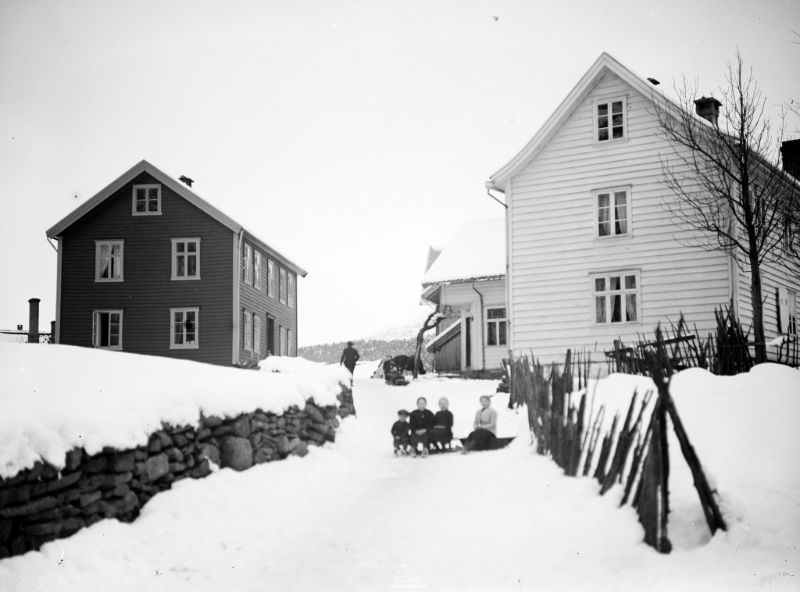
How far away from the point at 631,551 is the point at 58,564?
188 inches

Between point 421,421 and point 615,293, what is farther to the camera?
point 615,293

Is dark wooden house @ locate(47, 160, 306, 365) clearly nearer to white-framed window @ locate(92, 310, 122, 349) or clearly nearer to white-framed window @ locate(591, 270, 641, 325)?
white-framed window @ locate(92, 310, 122, 349)

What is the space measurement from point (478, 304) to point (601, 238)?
27.1ft

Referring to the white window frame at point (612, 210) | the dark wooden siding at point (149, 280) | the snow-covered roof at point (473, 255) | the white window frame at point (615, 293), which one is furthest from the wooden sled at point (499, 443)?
the dark wooden siding at point (149, 280)

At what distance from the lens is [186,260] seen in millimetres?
30734

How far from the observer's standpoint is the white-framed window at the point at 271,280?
35500mm

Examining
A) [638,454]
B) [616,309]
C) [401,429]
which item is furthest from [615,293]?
[638,454]

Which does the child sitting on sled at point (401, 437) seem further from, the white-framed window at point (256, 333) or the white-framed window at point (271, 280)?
the white-framed window at point (271, 280)

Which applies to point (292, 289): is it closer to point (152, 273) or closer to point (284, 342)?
point (284, 342)

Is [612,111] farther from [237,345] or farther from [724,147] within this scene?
[237,345]

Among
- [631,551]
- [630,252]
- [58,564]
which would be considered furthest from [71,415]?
[630,252]

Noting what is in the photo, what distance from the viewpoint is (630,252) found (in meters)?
21.3

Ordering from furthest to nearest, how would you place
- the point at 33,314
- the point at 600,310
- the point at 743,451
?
the point at 33,314
the point at 600,310
the point at 743,451

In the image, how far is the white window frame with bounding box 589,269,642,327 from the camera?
2105 centimetres
